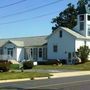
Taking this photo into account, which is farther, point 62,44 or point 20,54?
point 20,54

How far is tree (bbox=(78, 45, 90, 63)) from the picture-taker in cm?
6538

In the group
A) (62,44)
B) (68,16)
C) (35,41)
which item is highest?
(68,16)

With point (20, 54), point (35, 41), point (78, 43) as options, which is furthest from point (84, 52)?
point (20, 54)

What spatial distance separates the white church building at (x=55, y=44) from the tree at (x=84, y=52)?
3.86ft

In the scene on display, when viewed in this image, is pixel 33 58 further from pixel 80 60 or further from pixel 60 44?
pixel 80 60

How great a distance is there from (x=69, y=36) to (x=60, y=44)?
2.53m

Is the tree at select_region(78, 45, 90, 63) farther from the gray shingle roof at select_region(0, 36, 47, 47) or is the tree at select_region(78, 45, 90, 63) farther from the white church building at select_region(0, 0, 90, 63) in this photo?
the gray shingle roof at select_region(0, 36, 47, 47)

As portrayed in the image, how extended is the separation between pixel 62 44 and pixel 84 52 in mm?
5629

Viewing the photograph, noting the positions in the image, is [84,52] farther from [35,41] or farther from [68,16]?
[68,16]

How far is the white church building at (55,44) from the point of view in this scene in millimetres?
68312

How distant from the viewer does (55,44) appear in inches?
2793

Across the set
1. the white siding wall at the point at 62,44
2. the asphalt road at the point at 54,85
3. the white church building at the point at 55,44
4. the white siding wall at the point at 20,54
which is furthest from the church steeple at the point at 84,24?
the asphalt road at the point at 54,85

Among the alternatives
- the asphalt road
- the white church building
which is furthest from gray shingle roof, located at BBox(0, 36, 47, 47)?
the asphalt road

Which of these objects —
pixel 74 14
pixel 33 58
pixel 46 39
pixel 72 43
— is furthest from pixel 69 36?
pixel 74 14
